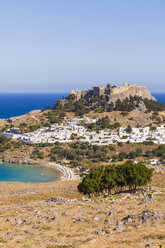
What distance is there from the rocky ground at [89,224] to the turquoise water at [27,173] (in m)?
28.4

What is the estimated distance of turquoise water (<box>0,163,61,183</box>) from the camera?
51000mm

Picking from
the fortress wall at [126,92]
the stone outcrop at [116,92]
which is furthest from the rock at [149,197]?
the fortress wall at [126,92]

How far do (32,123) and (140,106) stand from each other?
103 feet

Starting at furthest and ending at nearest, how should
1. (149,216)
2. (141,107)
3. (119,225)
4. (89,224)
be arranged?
(141,107), (149,216), (89,224), (119,225)

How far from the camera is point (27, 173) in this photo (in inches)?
2173

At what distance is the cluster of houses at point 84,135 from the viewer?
69938 mm

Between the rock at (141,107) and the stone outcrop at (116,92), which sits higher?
the stone outcrop at (116,92)

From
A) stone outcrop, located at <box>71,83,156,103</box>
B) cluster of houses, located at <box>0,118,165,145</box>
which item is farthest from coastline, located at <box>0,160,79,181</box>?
stone outcrop, located at <box>71,83,156,103</box>

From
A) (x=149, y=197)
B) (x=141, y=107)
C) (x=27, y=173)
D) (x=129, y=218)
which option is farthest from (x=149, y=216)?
(x=141, y=107)

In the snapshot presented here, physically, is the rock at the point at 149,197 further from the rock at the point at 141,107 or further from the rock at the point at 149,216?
the rock at the point at 141,107

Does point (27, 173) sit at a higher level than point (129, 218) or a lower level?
lower

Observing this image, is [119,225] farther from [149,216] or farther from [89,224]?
[149,216]

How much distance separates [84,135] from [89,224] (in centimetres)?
5665

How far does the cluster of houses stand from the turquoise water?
1168 cm
